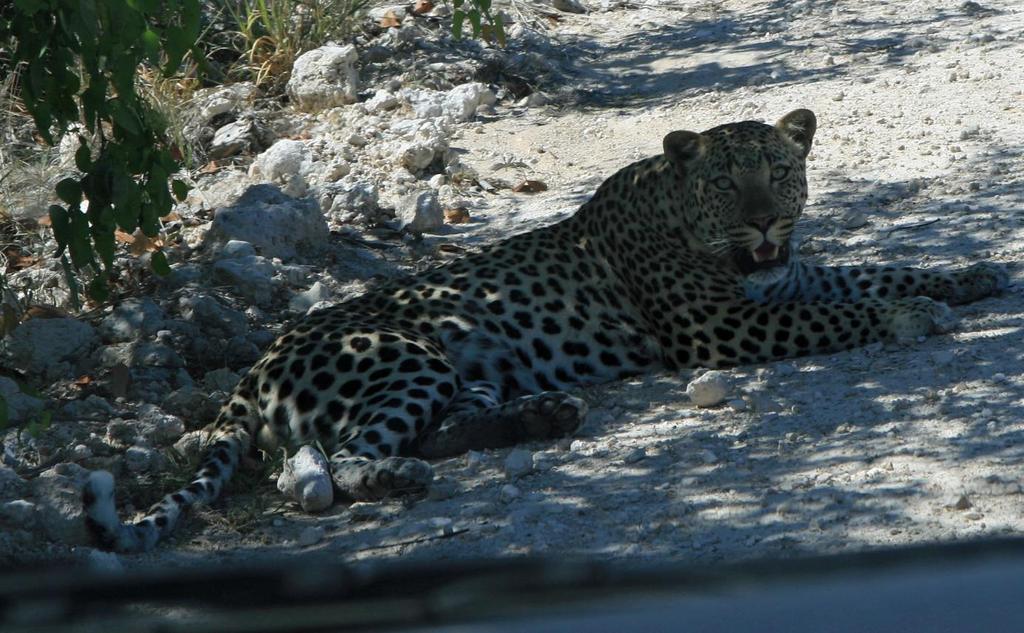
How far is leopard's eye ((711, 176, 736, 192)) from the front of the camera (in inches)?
282

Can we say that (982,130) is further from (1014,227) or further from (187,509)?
(187,509)

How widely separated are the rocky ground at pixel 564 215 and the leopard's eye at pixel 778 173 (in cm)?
101

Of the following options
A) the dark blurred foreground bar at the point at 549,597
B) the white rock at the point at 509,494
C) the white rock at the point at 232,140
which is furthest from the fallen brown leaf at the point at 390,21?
the dark blurred foreground bar at the point at 549,597

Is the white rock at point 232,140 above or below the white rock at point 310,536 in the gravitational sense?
above

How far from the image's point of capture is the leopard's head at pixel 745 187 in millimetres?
7090

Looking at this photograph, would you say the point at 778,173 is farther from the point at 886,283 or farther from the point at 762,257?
the point at 886,283

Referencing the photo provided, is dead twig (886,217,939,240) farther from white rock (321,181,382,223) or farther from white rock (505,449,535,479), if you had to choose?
white rock (505,449,535,479)

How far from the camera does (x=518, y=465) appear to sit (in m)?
5.60

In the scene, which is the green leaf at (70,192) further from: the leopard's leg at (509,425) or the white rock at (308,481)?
the leopard's leg at (509,425)

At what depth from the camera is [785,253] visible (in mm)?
7234

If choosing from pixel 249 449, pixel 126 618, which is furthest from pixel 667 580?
pixel 249 449

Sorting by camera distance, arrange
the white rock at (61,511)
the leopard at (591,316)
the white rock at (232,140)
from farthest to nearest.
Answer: the white rock at (232,140) < the leopard at (591,316) < the white rock at (61,511)

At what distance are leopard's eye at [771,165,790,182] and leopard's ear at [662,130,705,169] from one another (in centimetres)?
41

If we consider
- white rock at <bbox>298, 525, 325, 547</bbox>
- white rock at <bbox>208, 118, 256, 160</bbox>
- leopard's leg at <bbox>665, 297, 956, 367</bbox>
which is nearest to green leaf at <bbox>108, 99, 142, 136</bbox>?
white rock at <bbox>298, 525, 325, 547</bbox>
